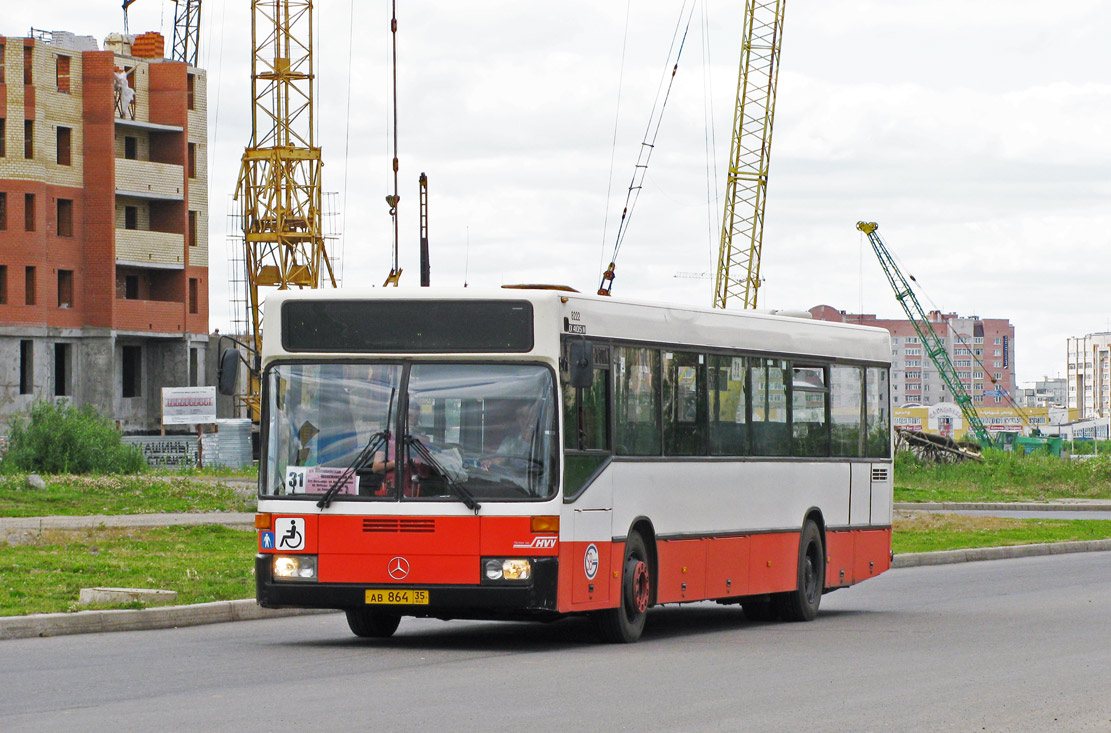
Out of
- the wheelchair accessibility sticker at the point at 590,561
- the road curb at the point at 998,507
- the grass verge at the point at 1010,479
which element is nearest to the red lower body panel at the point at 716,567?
the wheelchair accessibility sticker at the point at 590,561

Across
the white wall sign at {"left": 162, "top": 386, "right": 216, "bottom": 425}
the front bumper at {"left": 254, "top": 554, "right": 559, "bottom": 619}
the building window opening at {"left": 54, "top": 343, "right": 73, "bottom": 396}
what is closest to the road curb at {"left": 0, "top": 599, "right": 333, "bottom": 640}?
the front bumper at {"left": 254, "top": 554, "right": 559, "bottom": 619}

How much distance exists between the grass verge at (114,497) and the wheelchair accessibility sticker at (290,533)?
20.9 metres

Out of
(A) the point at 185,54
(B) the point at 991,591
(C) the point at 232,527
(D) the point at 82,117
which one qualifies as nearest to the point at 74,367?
(D) the point at 82,117

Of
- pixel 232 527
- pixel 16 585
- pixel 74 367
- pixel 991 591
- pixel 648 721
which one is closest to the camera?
pixel 648 721

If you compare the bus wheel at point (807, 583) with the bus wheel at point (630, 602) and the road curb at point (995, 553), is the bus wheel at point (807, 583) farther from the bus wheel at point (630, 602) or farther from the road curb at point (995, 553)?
the road curb at point (995, 553)

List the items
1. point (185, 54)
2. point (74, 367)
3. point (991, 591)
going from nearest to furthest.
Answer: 1. point (991, 591)
2. point (74, 367)
3. point (185, 54)

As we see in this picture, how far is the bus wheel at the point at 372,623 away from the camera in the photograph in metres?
15.1

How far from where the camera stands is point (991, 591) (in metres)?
21.7

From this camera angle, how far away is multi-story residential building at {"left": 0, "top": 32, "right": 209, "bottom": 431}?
8188 cm

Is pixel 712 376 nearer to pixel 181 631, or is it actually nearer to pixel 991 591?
pixel 181 631

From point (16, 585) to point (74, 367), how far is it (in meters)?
68.9

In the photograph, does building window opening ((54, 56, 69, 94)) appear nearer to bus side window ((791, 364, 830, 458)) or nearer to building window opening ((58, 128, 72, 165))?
building window opening ((58, 128, 72, 165))

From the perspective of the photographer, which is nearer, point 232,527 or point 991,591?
point 991,591

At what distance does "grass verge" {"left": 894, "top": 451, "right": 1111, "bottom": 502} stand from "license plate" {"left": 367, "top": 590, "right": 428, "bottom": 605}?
138 ft
